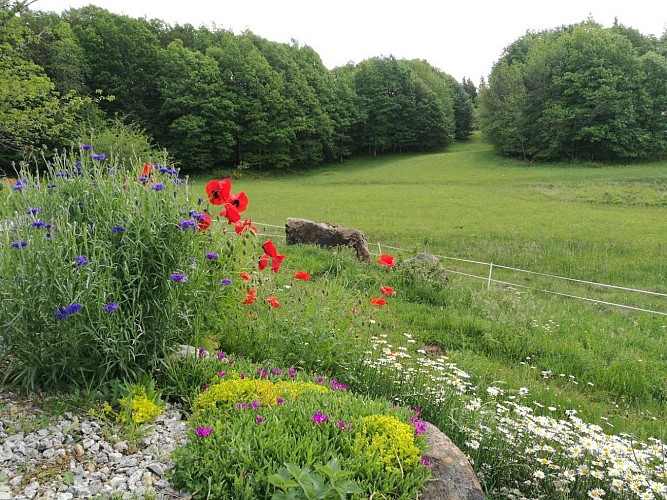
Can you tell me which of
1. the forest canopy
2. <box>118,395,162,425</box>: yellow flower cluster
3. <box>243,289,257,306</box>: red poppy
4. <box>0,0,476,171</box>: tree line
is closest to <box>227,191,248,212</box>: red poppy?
<box>243,289,257,306</box>: red poppy

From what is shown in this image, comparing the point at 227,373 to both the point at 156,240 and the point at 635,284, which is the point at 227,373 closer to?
the point at 156,240

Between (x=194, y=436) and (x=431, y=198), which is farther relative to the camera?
(x=431, y=198)

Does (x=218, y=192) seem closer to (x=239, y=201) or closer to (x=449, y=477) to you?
(x=239, y=201)

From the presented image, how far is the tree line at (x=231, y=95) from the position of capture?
150 ft

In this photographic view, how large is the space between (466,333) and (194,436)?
15.2 feet

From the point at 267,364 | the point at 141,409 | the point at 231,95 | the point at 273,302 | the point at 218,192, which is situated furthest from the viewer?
the point at 231,95

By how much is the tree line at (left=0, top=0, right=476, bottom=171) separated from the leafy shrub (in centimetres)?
4081

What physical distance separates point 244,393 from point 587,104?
170 ft

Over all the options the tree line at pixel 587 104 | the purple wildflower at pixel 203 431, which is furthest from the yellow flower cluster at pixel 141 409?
the tree line at pixel 587 104

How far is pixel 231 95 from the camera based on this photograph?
47.6 meters

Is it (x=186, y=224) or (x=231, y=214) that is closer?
(x=186, y=224)

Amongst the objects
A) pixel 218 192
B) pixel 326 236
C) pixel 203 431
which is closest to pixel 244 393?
pixel 203 431

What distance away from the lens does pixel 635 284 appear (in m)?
10.6

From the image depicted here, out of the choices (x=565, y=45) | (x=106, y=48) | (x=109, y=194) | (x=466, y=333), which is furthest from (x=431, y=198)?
(x=106, y=48)
